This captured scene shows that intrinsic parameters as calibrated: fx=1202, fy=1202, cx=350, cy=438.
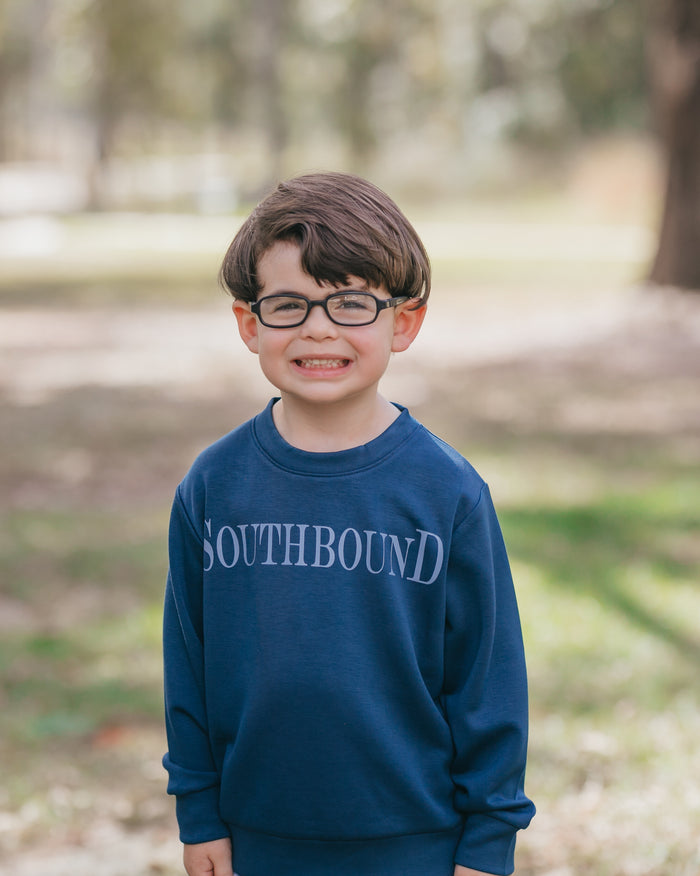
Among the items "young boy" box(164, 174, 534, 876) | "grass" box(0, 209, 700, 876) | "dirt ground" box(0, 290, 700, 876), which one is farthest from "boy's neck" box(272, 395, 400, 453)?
"dirt ground" box(0, 290, 700, 876)

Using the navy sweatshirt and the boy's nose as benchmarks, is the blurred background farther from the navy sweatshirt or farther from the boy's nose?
the boy's nose

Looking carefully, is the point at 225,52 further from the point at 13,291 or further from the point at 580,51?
the point at 13,291

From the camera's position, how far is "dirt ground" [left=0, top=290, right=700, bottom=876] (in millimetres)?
8609

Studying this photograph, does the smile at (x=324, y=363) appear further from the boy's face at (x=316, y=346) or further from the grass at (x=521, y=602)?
the grass at (x=521, y=602)

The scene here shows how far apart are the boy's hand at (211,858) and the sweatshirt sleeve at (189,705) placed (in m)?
0.01

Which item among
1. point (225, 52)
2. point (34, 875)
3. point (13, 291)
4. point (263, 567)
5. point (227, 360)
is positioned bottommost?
point (34, 875)

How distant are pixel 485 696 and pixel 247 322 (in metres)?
0.70

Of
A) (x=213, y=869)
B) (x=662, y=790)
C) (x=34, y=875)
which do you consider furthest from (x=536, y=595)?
(x=213, y=869)

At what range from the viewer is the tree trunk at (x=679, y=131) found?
13.1m

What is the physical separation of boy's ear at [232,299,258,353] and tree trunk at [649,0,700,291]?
1242 cm

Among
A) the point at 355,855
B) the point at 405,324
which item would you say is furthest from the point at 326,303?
the point at 355,855

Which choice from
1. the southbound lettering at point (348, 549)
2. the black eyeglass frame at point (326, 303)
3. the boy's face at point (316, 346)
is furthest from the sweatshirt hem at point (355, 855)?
the black eyeglass frame at point (326, 303)

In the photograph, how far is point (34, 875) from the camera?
10.6 feet

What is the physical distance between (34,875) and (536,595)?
2.59m
